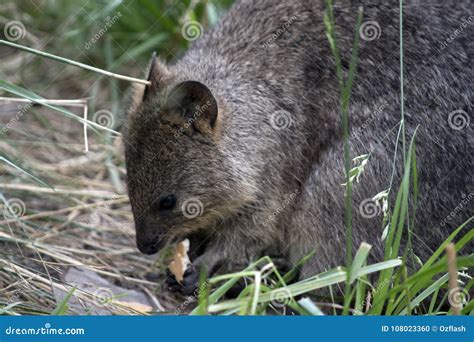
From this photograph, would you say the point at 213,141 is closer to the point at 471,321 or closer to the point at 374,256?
Answer: the point at 374,256

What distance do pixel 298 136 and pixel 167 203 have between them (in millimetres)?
973

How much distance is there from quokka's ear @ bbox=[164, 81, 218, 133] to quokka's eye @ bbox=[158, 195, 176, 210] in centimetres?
48

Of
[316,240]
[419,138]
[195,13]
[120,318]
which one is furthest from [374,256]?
[195,13]

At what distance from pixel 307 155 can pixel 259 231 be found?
1.98 ft

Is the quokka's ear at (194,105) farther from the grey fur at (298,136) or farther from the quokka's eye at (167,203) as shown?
the quokka's eye at (167,203)

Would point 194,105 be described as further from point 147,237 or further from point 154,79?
point 147,237

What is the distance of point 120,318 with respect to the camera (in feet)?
12.7

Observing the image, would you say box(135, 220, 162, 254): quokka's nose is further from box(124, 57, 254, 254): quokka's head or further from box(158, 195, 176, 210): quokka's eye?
box(158, 195, 176, 210): quokka's eye

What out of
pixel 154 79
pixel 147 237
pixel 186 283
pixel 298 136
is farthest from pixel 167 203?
pixel 298 136

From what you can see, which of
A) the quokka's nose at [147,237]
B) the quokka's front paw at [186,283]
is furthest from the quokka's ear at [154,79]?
the quokka's front paw at [186,283]

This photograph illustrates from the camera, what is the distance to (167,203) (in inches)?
215

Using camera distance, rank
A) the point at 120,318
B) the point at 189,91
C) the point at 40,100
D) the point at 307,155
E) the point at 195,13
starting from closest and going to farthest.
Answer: the point at 120,318, the point at 40,100, the point at 189,91, the point at 307,155, the point at 195,13

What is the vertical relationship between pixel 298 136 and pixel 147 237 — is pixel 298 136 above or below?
above

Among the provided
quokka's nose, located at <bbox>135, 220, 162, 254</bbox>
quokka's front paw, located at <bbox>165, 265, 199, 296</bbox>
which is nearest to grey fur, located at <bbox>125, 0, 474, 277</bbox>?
quokka's nose, located at <bbox>135, 220, 162, 254</bbox>
